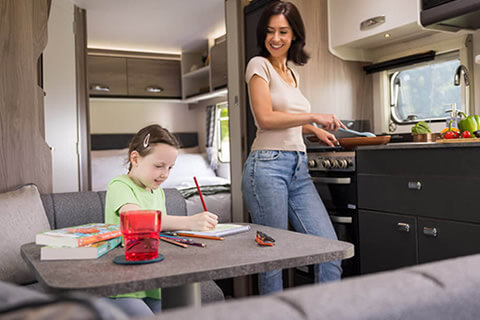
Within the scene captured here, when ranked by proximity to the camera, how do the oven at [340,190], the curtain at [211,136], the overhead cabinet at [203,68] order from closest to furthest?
the oven at [340,190] < the overhead cabinet at [203,68] < the curtain at [211,136]

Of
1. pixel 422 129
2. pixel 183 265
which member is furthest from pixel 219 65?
pixel 183 265

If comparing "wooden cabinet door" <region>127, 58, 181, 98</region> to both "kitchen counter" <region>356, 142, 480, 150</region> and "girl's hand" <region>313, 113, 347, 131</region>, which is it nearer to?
"kitchen counter" <region>356, 142, 480, 150</region>

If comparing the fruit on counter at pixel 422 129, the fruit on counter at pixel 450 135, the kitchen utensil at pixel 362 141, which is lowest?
the kitchen utensil at pixel 362 141

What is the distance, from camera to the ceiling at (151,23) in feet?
15.4

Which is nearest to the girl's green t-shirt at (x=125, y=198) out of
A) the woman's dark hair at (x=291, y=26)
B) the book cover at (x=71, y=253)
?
the book cover at (x=71, y=253)

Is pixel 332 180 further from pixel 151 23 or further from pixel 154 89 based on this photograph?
pixel 154 89

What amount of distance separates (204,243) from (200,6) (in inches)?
156

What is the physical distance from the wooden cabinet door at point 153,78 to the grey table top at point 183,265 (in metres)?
5.33

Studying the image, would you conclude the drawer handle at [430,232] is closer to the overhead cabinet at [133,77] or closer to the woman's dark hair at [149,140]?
the woman's dark hair at [149,140]

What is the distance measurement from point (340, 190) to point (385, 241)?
399 millimetres

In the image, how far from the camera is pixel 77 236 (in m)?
1.10

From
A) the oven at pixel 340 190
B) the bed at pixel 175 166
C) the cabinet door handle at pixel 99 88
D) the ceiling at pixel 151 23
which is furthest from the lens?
the cabinet door handle at pixel 99 88

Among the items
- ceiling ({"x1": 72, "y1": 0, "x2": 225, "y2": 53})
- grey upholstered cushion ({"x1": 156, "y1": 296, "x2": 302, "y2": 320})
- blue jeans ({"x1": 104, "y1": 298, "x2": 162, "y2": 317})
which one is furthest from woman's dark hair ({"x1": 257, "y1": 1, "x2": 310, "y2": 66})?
ceiling ({"x1": 72, "y1": 0, "x2": 225, "y2": 53})

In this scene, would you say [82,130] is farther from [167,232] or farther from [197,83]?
[167,232]
